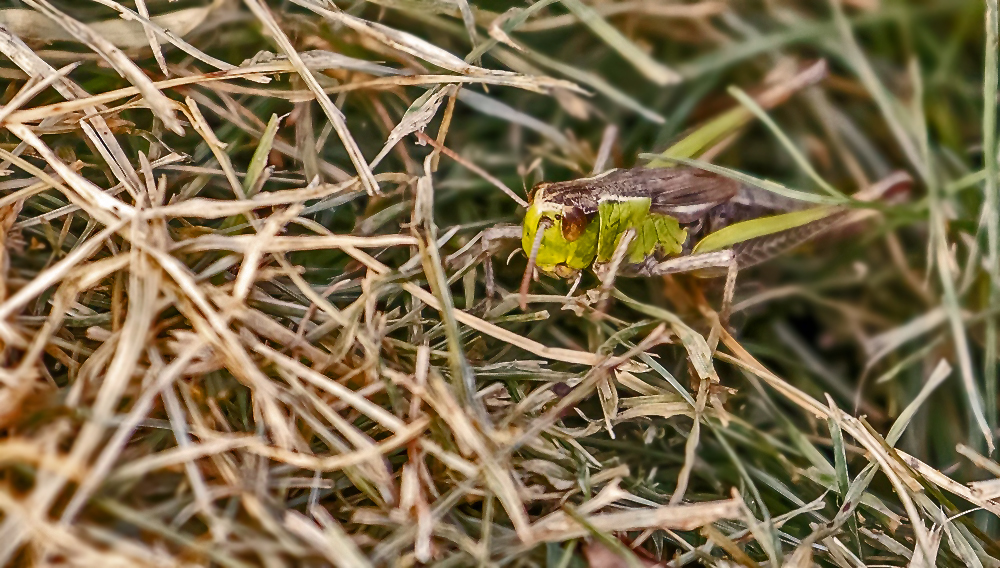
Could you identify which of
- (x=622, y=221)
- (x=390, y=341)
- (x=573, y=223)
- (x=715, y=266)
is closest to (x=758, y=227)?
(x=715, y=266)

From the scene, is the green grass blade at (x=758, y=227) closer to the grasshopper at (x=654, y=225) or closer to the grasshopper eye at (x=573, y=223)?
the grasshopper at (x=654, y=225)

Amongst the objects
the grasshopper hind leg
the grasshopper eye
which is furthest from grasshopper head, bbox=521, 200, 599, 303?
the grasshopper hind leg

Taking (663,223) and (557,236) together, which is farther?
(663,223)

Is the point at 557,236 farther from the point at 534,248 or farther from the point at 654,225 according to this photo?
the point at 654,225

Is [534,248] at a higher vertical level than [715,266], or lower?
higher

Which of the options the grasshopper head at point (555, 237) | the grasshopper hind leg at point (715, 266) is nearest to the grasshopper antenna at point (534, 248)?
the grasshopper head at point (555, 237)

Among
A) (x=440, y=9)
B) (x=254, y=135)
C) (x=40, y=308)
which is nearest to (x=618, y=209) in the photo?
(x=440, y=9)

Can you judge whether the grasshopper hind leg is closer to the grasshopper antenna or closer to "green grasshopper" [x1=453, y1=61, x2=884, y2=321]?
"green grasshopper" [x1=453, y1=61, x2=884, y2=321]
